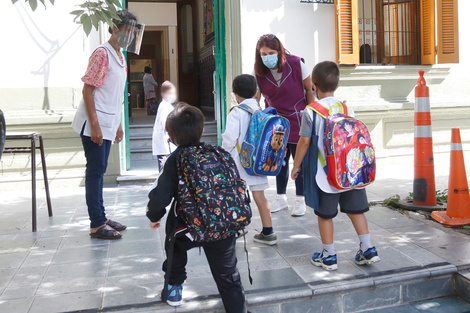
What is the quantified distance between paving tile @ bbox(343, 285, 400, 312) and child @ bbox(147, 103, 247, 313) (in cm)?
79

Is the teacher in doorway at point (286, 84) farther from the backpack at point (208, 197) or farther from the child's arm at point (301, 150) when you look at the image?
the backpack at point (208, 197)

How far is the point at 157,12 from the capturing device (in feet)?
50.7

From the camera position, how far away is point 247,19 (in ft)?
24.4

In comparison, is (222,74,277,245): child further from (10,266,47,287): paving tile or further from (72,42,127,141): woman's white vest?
(10,266,47,287): paving tile

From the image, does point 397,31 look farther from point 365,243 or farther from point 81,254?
point 81,254

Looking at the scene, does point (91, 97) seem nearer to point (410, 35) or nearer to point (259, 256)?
point (259, 256)

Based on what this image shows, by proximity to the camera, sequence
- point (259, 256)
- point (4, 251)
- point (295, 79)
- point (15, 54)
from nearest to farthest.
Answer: point (259, 256) → point (4, 251) → point (295, 79) → point (15, 54)

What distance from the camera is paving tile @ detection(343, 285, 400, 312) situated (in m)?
3.25

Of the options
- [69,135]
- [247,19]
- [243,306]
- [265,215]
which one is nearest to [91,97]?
[265,215]

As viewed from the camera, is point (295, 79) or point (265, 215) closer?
point (265, 215)

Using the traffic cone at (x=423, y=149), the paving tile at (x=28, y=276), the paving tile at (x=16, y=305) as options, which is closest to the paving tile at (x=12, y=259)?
the paving tile at (x=28, y=276)

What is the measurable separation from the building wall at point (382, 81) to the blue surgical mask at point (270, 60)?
2.97 meters

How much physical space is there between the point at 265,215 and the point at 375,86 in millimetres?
4659

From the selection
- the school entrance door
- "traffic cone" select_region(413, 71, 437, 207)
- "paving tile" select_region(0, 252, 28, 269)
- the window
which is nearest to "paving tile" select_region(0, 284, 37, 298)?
"paving tile" select_region(0, 252, 28, 269)
